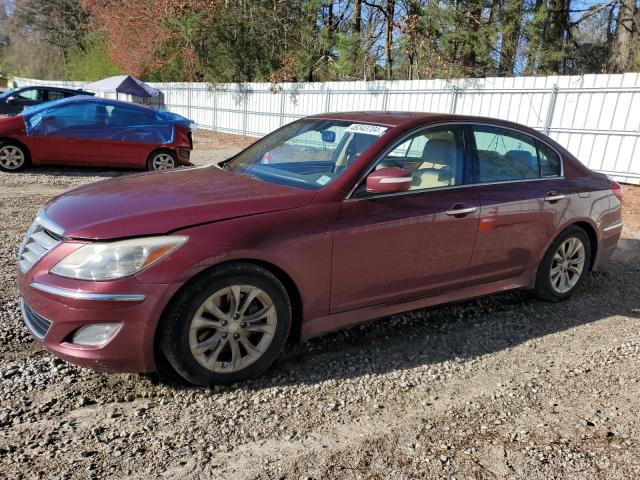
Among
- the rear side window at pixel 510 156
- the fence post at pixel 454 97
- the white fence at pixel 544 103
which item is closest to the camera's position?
the rear side window at pixel 510 156

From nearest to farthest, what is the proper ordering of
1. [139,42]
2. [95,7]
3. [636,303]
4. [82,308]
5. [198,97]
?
[82,308]
[636,303]
[198,97]
[139,42]
[95,7]

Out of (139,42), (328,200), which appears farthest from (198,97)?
(328,200)

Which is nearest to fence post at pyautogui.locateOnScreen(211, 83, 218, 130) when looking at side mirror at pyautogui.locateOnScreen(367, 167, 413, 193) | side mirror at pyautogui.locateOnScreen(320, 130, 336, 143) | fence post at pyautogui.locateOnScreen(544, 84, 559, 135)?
fence post at pyautogui.locateOnScreen(544, 84, 559, 135)

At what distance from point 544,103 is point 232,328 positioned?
10665 mm

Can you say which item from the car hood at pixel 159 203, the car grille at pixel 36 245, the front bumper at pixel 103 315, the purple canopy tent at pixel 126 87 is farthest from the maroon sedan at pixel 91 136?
the purple canopy tent at pixel 126 87

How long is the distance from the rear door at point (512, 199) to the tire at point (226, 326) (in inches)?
67.8

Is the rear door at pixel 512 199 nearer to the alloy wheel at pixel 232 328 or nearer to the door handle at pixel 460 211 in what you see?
the door handle at pixel 460 211

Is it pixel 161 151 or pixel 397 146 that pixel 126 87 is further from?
pixel 397 146

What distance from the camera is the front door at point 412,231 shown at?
11.3ft

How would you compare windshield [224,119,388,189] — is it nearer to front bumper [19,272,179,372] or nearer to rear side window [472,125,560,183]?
rear side window [472,125,560,183]

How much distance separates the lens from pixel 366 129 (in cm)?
394

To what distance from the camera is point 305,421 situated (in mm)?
2938

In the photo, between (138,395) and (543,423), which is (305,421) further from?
(543,423)

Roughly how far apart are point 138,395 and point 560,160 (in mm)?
3931
